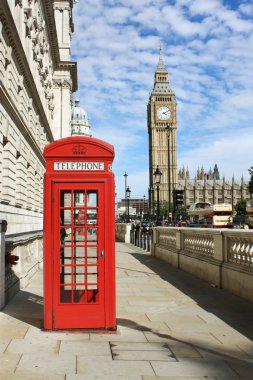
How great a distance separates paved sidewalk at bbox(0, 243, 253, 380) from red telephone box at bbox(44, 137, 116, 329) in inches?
12.0

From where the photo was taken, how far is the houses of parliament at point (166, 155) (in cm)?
17212

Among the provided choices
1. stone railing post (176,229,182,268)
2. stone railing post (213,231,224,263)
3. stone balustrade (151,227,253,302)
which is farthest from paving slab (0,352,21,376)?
stone railing post (176,229,182,268)

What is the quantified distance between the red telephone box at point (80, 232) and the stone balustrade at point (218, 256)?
132 inches

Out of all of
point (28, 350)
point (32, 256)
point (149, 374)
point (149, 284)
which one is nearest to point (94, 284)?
point (28, 350)

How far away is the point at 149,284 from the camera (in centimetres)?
1189

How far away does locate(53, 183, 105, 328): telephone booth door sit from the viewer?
650cm

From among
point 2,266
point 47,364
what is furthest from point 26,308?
point 47,364

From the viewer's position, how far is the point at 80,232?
6.67m

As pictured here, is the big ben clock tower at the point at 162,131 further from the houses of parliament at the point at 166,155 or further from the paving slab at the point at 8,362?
the paving slab at the point at 8,362

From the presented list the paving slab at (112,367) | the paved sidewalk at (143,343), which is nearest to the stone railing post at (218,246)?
the paved sidewalk at (143,343)

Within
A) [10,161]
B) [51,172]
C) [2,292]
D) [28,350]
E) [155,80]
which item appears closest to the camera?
[28,350]

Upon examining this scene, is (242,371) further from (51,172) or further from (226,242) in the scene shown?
(226,242)

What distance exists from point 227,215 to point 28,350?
50.9m

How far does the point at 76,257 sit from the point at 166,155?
6578 inches
